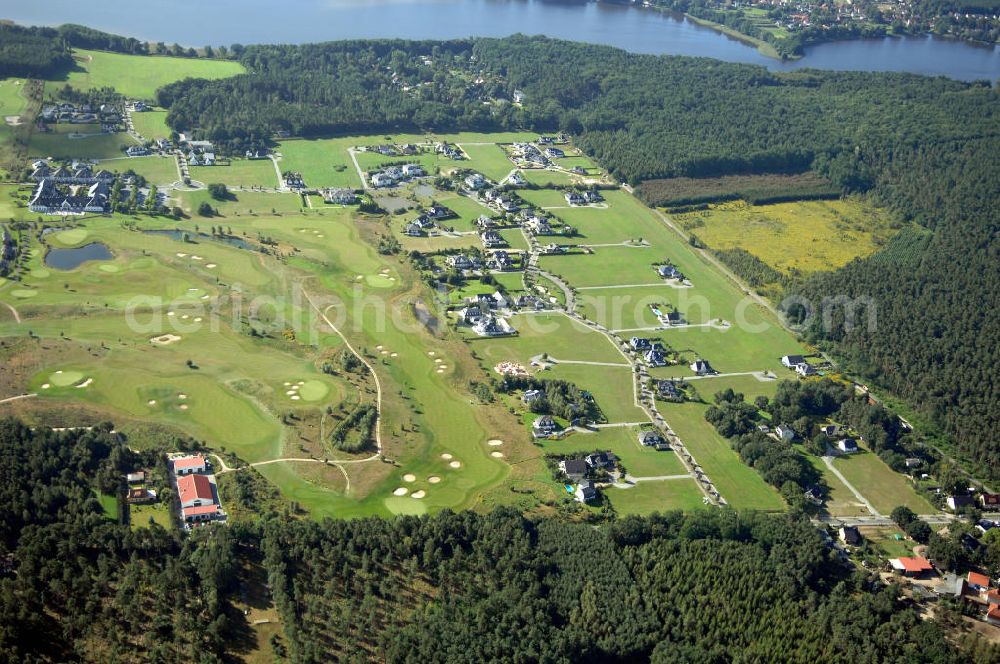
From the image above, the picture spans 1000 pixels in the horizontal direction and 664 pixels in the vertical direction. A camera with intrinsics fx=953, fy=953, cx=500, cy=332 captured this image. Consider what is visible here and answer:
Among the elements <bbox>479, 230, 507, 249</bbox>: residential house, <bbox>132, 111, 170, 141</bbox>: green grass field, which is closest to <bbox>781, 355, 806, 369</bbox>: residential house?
<bbox>479, 230, 507, 249</bbox>: residential house

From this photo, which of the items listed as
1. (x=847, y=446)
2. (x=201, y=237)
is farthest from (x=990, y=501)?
(x=201, y=237)

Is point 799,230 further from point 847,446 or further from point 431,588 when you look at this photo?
point 431,588

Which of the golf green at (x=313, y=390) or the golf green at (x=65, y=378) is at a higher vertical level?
the golf green at (x=65, y=378)

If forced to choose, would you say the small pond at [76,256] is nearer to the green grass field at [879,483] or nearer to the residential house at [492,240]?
the residential house at [492,240]

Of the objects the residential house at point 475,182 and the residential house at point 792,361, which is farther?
the residential house at point 475,182

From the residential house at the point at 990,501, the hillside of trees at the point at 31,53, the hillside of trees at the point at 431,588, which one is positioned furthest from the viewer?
the hillside of trees at the point at 31,53

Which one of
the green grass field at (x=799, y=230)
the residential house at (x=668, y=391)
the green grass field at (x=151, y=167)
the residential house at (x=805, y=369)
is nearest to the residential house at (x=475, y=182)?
the green grass field at (x=799, y=230)

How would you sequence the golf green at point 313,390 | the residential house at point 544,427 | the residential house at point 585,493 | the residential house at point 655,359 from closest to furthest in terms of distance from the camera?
the residential house at point 585,493, the residential house at point 544,427, the golf green at point 313,390, the residential house at point 655,359
